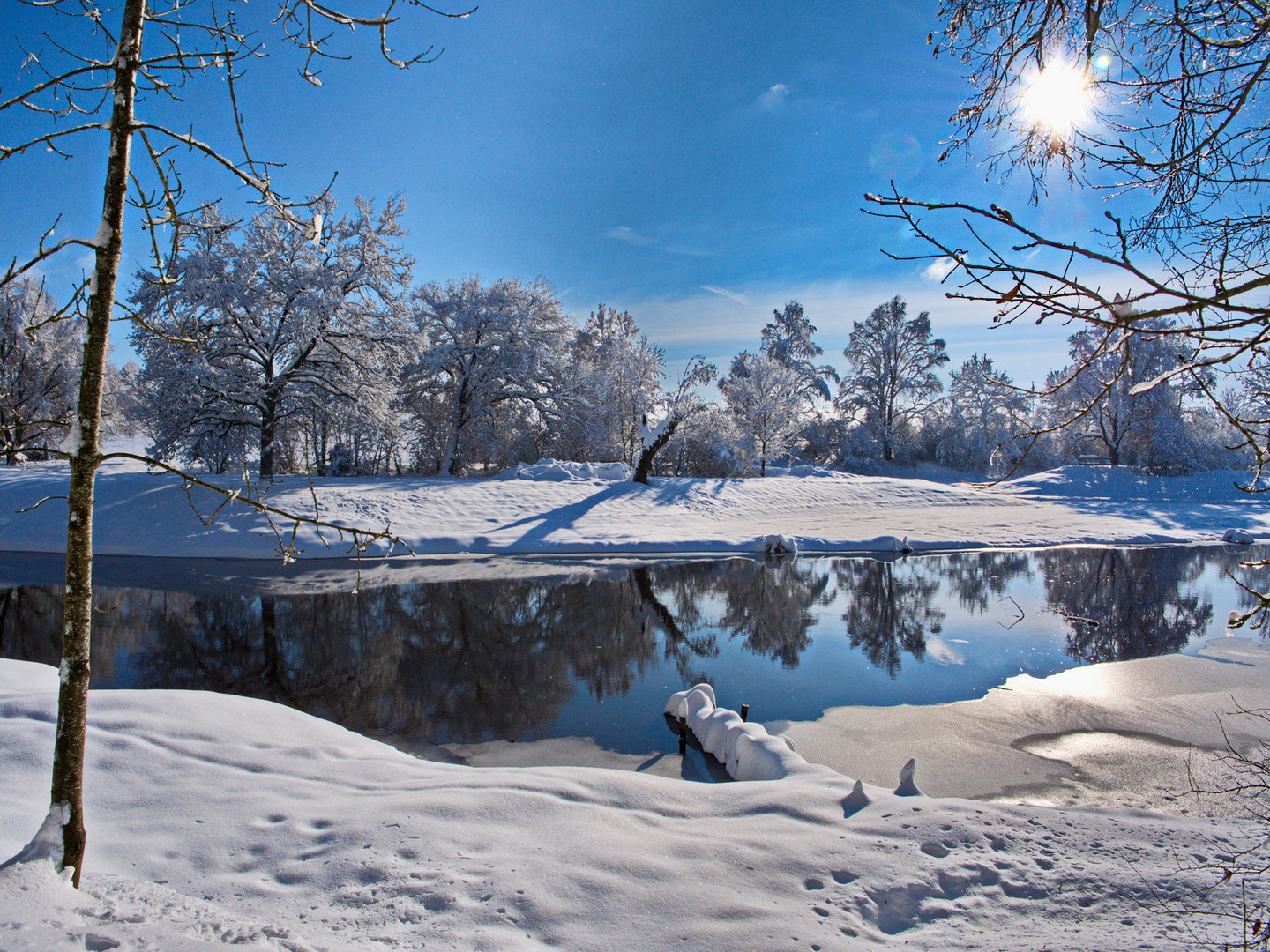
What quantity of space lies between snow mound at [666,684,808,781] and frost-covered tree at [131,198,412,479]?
1655 cm

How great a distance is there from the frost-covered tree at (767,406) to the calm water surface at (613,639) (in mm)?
20827

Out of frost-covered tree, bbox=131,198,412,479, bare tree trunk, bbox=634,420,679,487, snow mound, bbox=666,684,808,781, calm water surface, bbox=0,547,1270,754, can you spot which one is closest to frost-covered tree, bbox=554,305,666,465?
bare tree trunk, bbox=634,420,679,487

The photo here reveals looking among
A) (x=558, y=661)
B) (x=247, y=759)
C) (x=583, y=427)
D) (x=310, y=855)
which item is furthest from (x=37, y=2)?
(x=583, y=427)

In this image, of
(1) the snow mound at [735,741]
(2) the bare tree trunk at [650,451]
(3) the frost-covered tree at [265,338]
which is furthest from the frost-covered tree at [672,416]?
(1) the snow mound at [735,741]

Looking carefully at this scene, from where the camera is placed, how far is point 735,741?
512cm

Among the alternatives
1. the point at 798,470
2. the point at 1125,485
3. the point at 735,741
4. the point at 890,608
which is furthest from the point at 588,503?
the point at 1125,485

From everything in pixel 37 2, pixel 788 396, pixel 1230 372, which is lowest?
pixel 1230 372

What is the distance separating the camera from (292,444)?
3416cm

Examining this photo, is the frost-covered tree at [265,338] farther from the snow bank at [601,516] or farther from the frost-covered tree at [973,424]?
the frost-covered tree at [973,424]

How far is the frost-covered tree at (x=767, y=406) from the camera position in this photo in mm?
34406

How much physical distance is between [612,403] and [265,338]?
61.4 ft

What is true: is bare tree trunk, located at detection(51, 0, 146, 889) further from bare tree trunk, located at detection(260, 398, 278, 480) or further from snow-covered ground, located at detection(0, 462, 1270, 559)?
bare tree trunk, located at detection(260, 398, 278, 480)

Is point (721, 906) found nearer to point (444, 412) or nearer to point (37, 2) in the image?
point (37, 2)

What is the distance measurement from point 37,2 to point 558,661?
22.7 ft
